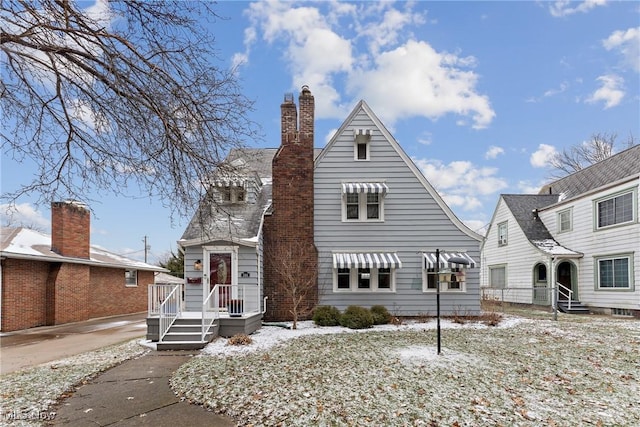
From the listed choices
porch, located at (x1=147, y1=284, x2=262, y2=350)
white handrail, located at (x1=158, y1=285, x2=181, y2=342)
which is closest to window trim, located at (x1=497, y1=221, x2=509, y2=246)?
porch, located at (x1=147, y1=284, x2=262, y2=350)

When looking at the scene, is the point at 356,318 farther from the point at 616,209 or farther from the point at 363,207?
the point at 616,209

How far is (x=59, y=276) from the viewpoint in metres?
16.1

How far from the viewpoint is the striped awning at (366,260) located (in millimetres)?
12867

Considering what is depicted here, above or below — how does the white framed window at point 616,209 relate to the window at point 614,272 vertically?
above

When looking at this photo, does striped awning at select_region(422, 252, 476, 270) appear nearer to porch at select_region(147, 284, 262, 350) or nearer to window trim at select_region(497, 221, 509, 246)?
porch at select_region(147, 284, 262, 350)

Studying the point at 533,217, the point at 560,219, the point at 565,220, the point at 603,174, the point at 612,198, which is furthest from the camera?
the point at 533,217

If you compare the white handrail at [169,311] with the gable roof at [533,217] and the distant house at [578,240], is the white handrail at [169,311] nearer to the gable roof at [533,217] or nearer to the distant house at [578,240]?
the distant house at [578,240]

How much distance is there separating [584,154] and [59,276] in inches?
1526

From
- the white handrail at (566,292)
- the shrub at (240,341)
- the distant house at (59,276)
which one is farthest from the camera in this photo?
the white handrail at (566,292)

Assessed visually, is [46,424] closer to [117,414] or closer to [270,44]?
[117,414]

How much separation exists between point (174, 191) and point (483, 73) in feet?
45.1

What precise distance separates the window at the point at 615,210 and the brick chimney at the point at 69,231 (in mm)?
24384

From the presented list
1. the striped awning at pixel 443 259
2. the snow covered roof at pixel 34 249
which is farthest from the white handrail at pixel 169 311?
the striped awning at pixel 443 259

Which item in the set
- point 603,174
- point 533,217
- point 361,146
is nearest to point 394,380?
point 361,146
